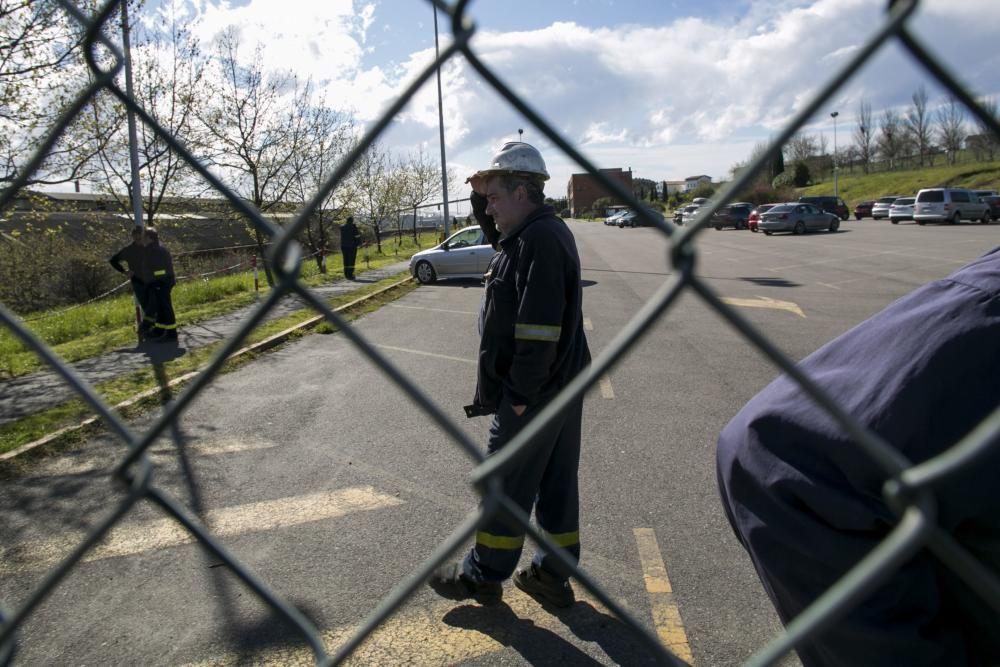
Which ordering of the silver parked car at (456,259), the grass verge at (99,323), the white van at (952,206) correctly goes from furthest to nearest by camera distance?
the white van at (952,206) → the silver parked car at (456,259) → the grass verge at (99,323)

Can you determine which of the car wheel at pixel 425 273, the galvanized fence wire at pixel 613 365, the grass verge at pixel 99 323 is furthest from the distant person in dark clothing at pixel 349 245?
the galvanized fence wire at pixel 613 365

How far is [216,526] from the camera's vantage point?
3881mm

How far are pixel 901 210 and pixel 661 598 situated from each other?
4059cm

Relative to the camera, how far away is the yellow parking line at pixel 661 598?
2.75 metres

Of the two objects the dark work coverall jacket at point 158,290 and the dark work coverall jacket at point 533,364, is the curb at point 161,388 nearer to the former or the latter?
the dark work coverall jacket at point 533,364

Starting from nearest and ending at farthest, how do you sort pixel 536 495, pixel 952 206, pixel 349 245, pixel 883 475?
pixel 883 475
pixel 536 495
pixel 349 245
pixel 952 206

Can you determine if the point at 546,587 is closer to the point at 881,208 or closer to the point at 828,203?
the point at 828,203

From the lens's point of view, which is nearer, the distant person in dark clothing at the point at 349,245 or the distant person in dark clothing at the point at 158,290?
the distant person in dark clothing at the point at 158,290

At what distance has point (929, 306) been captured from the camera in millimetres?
1318

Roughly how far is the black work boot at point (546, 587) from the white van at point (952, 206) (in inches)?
1436

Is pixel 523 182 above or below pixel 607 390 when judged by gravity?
above

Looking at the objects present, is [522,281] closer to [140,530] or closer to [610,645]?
[610,645]

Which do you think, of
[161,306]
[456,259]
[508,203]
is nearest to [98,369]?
[161,306]

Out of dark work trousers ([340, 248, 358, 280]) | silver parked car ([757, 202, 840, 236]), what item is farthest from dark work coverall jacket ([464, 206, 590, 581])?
silver parked car ([757, 202, 840, 236])
